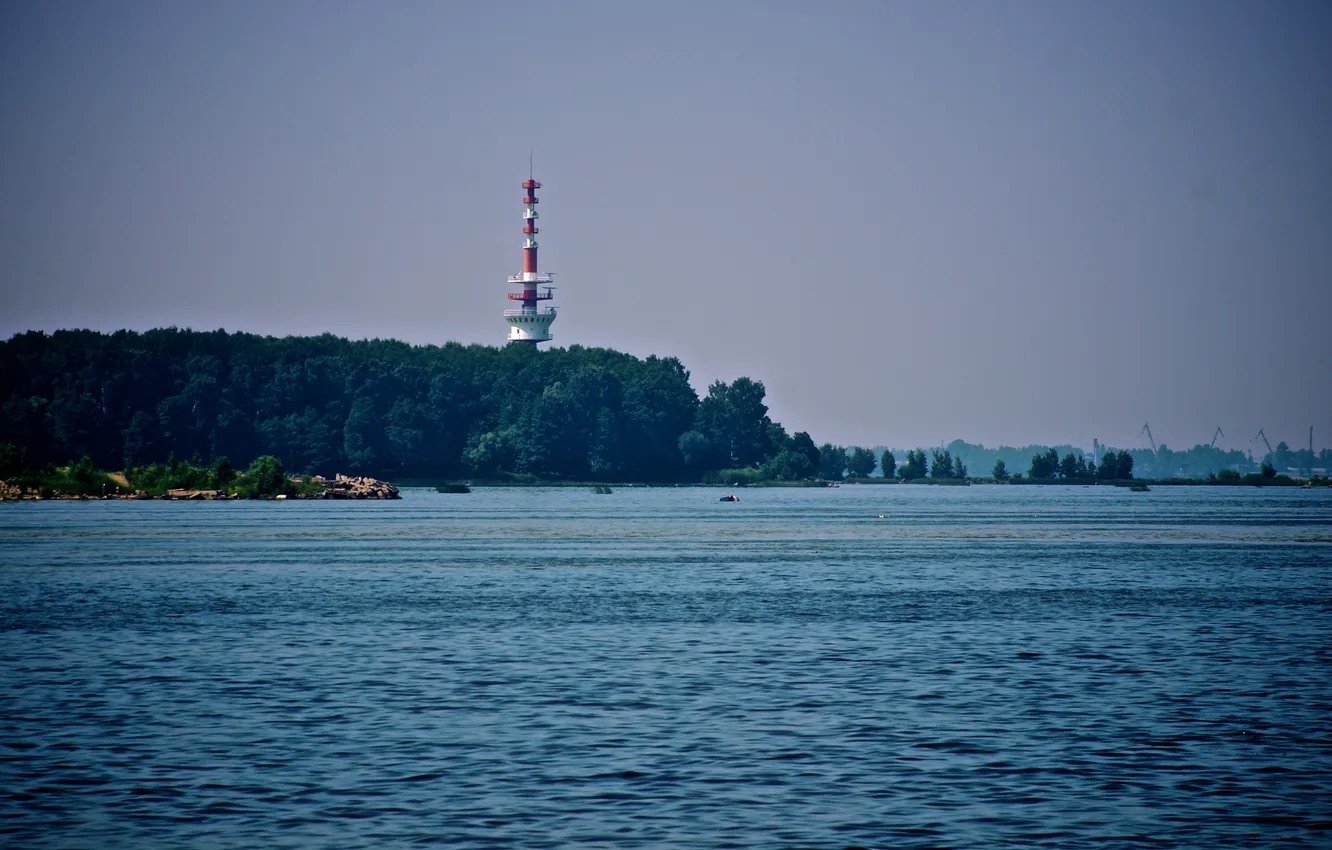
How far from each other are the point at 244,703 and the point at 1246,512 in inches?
6506

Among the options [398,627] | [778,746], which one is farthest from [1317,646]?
[398,627]

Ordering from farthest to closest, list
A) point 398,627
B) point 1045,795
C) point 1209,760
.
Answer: point 398,627, point 1209,760, point 1045,795

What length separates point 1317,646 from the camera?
42688mm

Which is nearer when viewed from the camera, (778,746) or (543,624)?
(778,746)

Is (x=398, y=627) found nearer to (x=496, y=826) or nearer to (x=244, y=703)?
(x=244, y=703)

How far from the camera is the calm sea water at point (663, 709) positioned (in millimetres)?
→ 22344

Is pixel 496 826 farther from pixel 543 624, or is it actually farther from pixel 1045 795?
pixel 543 624

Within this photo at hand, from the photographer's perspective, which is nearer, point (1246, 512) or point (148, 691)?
point (148, 691)

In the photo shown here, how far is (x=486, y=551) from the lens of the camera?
9512 centimetres

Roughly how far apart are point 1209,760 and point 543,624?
27.1m

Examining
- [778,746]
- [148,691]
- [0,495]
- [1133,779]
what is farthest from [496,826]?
[0,495]

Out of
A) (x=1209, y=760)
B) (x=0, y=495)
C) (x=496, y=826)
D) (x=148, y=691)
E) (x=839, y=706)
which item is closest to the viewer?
(x=496, y=826)

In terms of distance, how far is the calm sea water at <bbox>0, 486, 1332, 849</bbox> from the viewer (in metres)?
22.3

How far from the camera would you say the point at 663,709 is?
31828 mm
